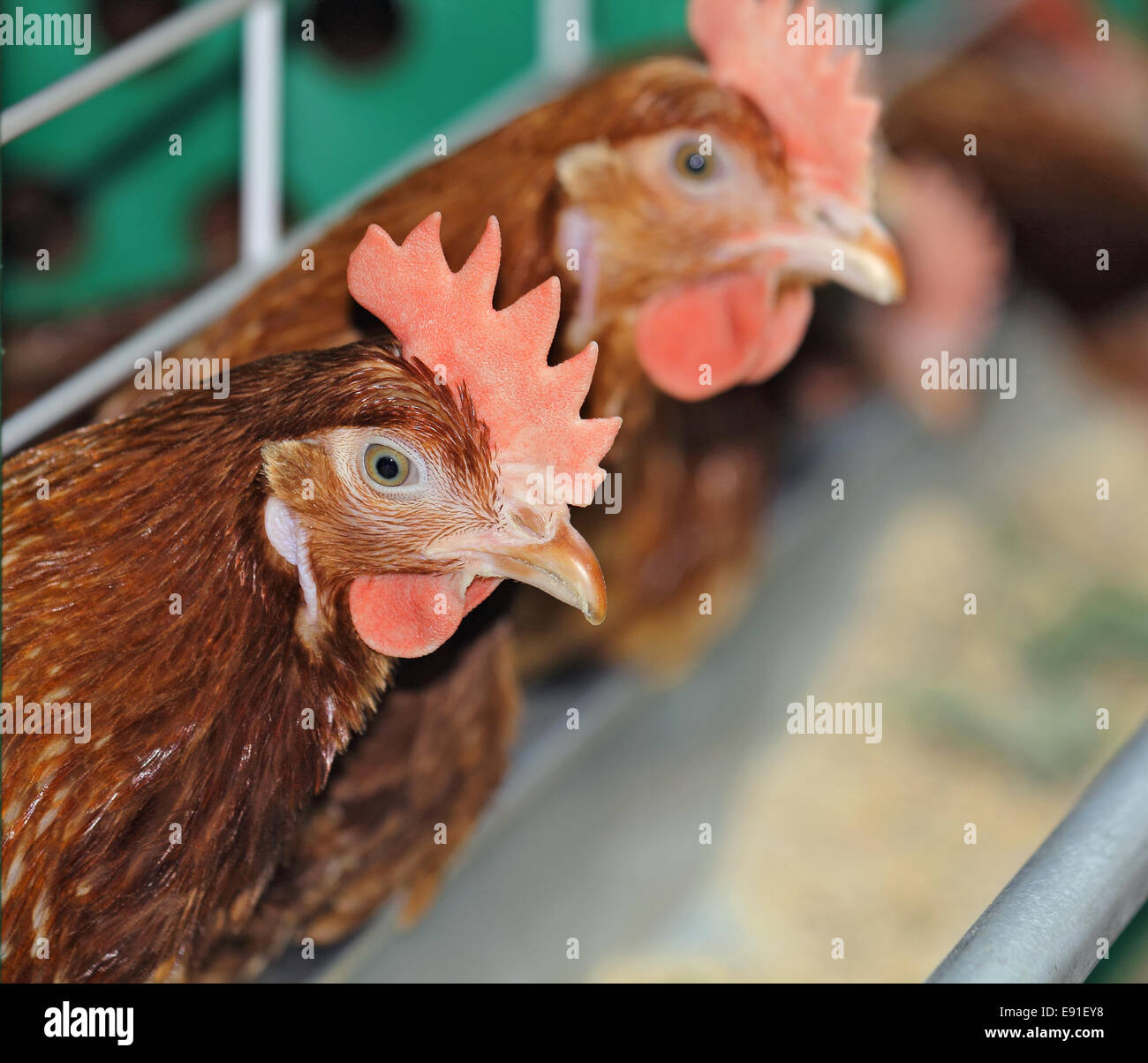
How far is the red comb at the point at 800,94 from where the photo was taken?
1258 mm

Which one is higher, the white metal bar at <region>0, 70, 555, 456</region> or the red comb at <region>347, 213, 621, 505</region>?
the white metal bar at <region>0, 70, 555, 456</region>

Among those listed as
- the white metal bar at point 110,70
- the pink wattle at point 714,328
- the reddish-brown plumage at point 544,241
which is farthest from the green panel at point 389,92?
the pink wattle at point 714,328

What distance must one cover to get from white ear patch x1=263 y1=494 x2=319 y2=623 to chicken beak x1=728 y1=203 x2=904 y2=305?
58 cm

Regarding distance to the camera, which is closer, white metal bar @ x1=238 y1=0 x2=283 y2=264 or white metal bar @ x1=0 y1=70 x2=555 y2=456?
white metal bar @ x1=0 y1=70 x2=555 y2=456

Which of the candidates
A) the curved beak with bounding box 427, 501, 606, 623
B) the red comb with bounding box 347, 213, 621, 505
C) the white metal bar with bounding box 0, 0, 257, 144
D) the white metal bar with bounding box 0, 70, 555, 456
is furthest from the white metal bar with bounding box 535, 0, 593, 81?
the curved beak with bounding box 427, 501, 606, 623

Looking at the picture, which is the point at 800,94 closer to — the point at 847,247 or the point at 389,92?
the point at 847,247

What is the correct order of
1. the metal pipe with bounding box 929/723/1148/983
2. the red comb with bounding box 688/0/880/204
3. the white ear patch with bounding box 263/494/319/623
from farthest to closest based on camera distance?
the red comb with bounding box 688/0/880/204, the white ear patch with bounding box 263/494/319/623, the metal pipe with bounding box 929/723/1148/983

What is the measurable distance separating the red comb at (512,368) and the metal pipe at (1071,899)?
1.39 feet

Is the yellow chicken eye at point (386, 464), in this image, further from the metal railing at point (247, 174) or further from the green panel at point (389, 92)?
the green panel at point (389, 92)

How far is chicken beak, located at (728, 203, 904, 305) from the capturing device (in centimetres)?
127

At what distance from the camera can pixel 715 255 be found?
1306mm

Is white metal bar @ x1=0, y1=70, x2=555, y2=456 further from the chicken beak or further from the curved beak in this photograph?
the curved beak

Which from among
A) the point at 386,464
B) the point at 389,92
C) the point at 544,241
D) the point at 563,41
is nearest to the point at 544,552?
the point at 386,464

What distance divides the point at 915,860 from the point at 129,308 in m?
1.40
